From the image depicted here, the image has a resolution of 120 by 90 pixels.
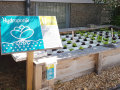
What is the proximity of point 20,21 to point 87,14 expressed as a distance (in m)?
7.75

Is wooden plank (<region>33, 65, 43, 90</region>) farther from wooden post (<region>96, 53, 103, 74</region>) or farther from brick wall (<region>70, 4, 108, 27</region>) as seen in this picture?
brick wall (<region>70, 4, 108, 27</region>)

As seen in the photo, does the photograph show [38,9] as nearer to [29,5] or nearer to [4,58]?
[29,5]

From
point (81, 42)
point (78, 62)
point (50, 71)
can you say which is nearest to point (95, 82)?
point (78, 62)

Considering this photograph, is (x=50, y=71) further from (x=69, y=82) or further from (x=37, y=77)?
(x=69, y=82)

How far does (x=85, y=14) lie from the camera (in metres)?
9.80

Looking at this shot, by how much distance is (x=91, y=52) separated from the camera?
3871mm

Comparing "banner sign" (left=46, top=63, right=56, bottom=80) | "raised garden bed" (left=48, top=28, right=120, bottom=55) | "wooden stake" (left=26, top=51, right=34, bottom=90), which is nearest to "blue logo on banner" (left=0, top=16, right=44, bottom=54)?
"wooden stake" (left=26, top=51, right=34, bottom=90)

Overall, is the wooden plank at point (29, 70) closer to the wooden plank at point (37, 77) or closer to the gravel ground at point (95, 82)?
the wooden plank at point (37, 77)

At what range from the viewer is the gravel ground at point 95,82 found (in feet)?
11.4

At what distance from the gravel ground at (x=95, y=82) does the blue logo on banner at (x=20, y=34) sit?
4.02 ft

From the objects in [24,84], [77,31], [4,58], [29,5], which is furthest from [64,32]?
[24,84]

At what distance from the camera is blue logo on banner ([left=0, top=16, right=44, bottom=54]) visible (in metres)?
2.53

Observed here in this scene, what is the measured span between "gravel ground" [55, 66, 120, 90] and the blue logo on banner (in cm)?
122

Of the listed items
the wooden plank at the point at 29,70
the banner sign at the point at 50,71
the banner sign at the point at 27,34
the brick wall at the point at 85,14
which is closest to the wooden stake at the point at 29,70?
the wooden plank at the point at 29,70
